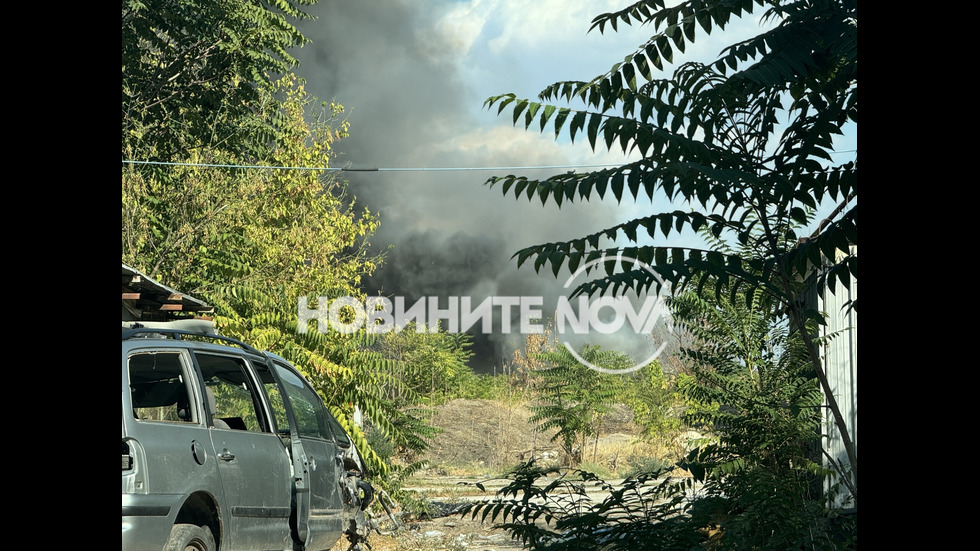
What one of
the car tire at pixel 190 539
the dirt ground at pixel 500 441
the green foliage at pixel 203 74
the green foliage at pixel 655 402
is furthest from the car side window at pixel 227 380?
the green foliage at pixel 655 402

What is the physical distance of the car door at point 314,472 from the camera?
667cm

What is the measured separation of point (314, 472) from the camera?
6.97 meters

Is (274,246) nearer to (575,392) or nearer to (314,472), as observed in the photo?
(575,392)

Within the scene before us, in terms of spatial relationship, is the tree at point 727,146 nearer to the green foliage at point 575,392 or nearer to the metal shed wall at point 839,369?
the metal shed wall at point 839,369

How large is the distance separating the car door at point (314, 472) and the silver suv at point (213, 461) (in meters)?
0.01

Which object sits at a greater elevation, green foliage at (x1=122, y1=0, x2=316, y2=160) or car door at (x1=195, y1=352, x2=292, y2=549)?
green foliage at (x1=122, y1=0, x2=316, y2=160)

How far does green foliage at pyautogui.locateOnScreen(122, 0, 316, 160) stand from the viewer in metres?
16.7

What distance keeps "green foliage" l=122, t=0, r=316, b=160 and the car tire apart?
12933 millimetres

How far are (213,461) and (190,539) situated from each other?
1.73ft

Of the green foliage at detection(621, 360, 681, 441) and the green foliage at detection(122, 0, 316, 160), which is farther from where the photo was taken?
the green foliage at detection(621, 360, 681, 441)

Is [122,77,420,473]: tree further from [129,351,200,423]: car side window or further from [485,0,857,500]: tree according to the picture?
[485,0,857,500]: tree

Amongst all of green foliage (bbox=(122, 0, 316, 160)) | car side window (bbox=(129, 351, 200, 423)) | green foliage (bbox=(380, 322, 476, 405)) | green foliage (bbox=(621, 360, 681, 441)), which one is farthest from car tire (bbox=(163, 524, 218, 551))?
green foliage (bbox=(380, 322, 476, 405))

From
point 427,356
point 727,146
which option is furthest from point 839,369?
point 427,356
